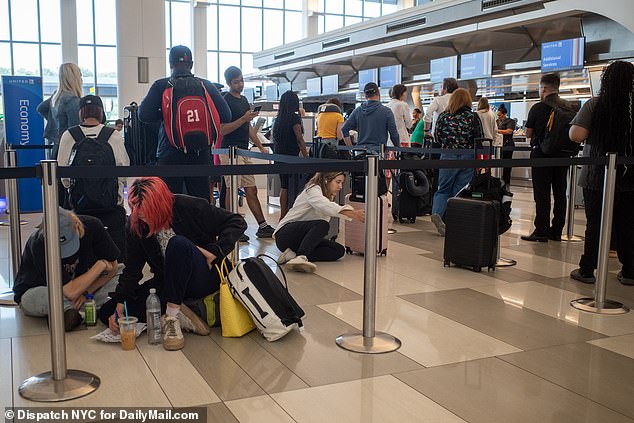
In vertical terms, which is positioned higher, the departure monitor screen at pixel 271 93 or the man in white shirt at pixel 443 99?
the departure monitor screen at pixel 271 93

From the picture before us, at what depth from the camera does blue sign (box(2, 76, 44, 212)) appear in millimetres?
8812

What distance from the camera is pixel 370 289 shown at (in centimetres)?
340

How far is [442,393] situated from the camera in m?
2.87

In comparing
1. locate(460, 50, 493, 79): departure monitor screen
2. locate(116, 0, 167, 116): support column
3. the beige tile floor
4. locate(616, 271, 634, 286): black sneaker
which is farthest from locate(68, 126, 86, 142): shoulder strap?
locate(460, 50, 493, 79): departure monitor screen

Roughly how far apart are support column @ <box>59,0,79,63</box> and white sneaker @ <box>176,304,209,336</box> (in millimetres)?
19669

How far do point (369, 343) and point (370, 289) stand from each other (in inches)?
12.5

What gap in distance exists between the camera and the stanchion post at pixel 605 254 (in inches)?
163

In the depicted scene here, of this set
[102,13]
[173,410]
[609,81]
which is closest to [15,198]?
[173,410]

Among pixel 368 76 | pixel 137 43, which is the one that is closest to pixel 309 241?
pixel 137 43

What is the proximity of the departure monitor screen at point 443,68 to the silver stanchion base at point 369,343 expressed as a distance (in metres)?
11.6

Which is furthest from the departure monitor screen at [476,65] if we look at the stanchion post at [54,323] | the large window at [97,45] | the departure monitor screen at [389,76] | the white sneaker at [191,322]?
the large window at [97,45]

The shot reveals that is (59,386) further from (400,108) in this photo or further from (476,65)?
(476,65)

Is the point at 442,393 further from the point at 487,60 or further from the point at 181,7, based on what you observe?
the point at 181,7

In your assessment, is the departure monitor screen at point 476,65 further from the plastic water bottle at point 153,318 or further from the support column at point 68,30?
the support column at point 68,30
